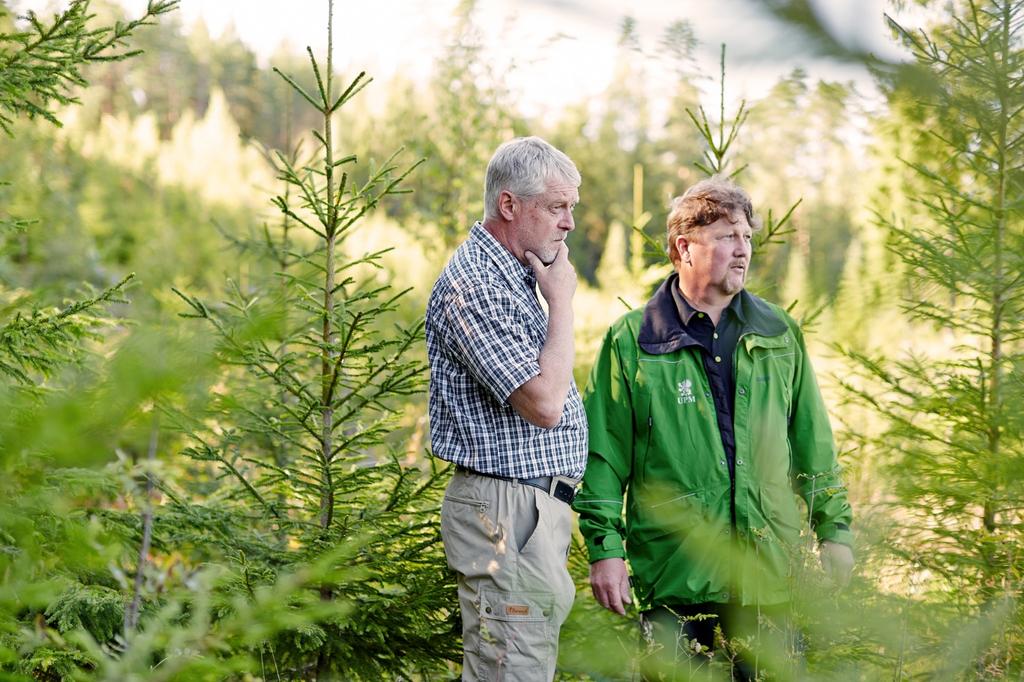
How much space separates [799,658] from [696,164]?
8.80ft

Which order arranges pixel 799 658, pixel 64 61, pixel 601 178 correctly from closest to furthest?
pixel 799 658 < pixel 64 61 < pixel 601 178

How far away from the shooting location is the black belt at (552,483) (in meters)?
2.79

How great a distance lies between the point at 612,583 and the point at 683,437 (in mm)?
549

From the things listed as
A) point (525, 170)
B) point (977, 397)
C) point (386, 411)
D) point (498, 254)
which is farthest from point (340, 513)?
point (977, 397)

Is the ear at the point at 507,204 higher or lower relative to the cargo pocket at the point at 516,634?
higher

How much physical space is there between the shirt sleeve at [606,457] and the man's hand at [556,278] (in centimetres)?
52

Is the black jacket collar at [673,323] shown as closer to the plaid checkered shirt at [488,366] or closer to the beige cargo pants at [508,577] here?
the plaid checkered shirt at [488,366]

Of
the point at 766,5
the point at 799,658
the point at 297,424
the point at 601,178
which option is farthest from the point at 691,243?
the point at 601,178

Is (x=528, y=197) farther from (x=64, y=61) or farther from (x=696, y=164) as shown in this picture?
(x=64, y=61)

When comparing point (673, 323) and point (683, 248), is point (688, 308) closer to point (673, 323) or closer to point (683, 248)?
point (673, 323)

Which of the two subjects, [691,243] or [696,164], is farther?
[696,164]

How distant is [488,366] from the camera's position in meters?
2.68

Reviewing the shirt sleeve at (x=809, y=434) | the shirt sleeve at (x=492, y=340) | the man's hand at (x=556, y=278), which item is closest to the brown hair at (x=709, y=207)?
the shirt sleeve at (x=809, y=434)

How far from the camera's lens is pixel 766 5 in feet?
2.43
